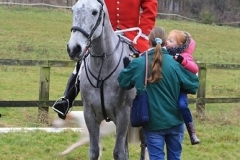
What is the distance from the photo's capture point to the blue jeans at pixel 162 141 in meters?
4.91

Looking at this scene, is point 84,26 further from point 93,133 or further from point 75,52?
point 93,133

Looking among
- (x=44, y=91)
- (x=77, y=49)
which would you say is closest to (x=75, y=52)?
(x=77, y=49)

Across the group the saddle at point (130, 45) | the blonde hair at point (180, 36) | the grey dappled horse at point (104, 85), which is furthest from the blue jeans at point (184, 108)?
the saddle at point (130, 45)

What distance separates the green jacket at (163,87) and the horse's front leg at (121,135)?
1.64 feet

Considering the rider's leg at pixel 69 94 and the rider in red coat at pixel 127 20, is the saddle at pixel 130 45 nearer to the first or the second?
the rider in red coat at pixel 127 20

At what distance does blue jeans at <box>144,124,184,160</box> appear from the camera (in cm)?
491

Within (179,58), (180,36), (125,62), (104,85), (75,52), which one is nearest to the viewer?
(75,52)

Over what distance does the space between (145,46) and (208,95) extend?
9.79m

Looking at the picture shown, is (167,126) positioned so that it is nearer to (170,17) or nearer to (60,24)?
(60,24)

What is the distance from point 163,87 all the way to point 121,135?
2.86 ft

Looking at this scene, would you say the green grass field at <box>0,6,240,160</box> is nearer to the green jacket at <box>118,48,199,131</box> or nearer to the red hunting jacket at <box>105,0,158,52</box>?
the red hunting jacket at <box>105,0,158,52</box>


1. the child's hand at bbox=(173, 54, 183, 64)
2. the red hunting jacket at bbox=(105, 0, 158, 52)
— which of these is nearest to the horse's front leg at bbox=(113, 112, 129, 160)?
the child's hand at bbox=(173, 54, 183, 64)

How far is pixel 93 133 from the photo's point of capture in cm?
547

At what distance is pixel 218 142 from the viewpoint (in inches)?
337
